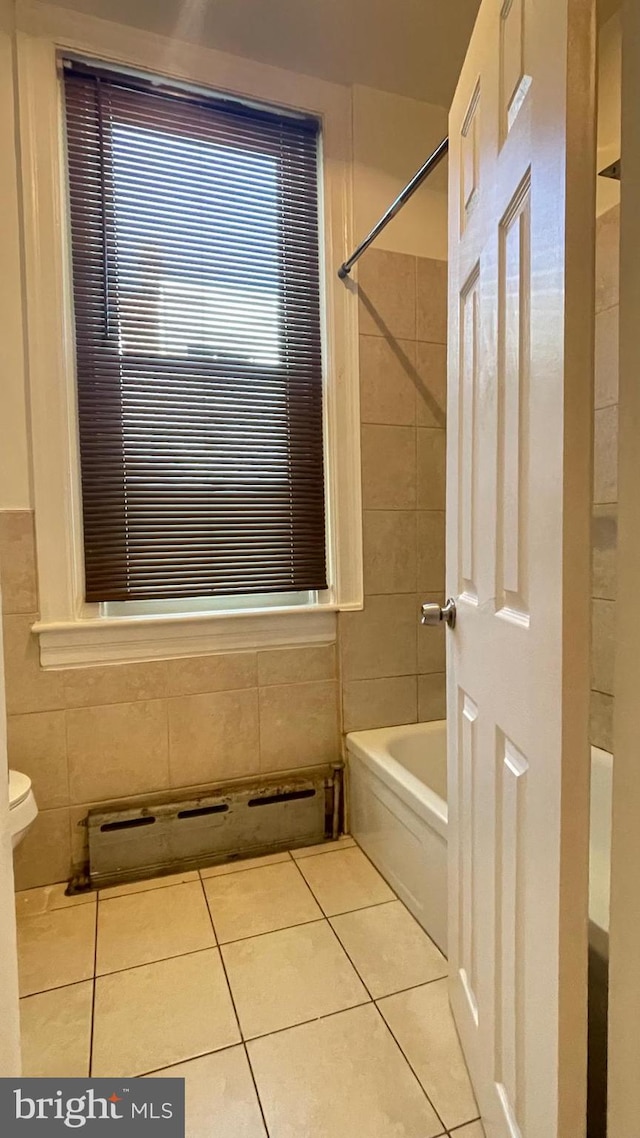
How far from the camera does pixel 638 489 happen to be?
0.67 metres

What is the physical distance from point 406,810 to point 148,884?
0.90 m

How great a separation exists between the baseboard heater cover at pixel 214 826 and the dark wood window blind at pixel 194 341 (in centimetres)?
71

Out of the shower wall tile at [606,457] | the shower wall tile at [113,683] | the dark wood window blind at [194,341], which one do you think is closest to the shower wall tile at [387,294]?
the dark wood window blind at [194,341]

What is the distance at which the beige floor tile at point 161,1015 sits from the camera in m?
1.21

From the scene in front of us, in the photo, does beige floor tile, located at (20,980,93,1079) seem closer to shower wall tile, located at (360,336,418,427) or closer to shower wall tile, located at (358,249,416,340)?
shower wall tile, located at (360,336,418,427)

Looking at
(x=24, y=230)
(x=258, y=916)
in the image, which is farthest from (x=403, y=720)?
(x=24, y=230)

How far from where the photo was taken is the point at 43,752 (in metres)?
1.83

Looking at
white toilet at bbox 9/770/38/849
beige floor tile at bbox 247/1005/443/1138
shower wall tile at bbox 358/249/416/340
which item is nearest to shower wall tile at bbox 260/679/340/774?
white toilet at bbox 9/770/38/849

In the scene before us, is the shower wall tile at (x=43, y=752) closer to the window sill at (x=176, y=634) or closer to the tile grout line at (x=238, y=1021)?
the window sill at (x=176, y=634)

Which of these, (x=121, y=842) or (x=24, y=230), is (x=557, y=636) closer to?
(x=121, y=842)

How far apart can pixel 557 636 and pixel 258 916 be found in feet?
4.72

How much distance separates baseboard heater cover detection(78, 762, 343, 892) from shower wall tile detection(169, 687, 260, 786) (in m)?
0.06

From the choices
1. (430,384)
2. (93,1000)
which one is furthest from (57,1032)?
(430,384)

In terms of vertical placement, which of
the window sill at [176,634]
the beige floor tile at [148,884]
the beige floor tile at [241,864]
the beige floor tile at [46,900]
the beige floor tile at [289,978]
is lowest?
the beige floor tile at [148,884]
